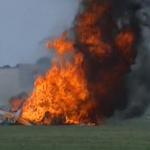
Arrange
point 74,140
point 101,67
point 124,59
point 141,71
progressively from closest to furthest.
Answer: point 74,140, point 101,67, point 124,59, point 141,71

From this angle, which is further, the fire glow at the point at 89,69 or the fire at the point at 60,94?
the fire at the point at 60,94

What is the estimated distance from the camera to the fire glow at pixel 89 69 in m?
61.4

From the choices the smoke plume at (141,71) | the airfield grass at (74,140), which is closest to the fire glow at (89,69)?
the smoke plume at (141,71)

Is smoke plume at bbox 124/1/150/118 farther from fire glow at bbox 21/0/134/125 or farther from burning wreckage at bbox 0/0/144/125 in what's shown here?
fire glow at bbox 21/0/134/125

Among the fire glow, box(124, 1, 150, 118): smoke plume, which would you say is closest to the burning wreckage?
the fire glow

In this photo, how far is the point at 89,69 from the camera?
61625mm

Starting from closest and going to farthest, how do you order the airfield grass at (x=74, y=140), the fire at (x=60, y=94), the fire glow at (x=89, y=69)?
the airfield grass at (x=74, y=140) < the fire glow at (x=89, y=69) < the fire at (x=60, y=94)

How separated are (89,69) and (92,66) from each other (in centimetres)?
31

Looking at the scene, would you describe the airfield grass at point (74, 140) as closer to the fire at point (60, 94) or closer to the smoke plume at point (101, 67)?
the smoke plume at point (101, 67)

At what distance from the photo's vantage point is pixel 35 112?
63.4 m

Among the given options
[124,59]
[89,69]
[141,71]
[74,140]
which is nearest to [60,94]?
[89,69]

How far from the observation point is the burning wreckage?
6141cm

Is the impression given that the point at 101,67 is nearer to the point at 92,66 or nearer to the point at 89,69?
the point at 92,66

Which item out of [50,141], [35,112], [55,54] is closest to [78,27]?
[55,54]
